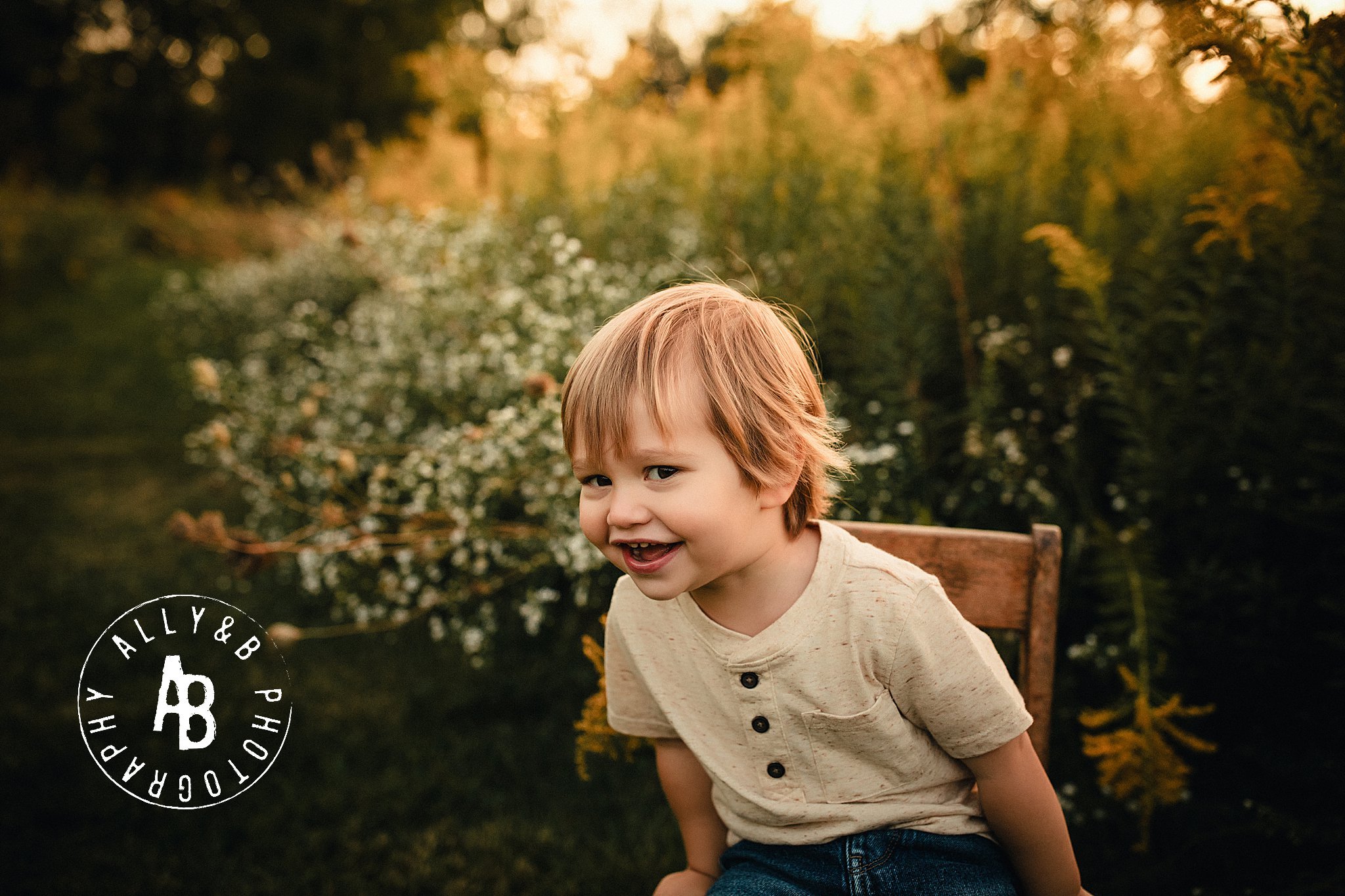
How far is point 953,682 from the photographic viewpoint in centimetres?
121

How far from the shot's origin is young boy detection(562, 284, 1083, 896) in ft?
3.94

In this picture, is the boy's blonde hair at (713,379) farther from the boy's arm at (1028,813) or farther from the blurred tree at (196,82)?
the blurred tree at (196,82)

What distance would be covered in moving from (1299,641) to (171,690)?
11.4 ft

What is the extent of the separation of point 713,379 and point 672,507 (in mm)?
189

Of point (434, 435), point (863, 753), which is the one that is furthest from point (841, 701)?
point (434, 435)

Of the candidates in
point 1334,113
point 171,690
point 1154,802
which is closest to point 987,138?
point 1334,113

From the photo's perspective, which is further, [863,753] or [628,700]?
[628,700]

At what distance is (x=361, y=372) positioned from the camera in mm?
4109

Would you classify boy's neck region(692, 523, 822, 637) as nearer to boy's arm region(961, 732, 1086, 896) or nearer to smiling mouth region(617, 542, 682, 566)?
smiling mouth region(617, 542, 682, 566)

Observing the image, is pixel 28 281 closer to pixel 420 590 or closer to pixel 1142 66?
pixel 420 590

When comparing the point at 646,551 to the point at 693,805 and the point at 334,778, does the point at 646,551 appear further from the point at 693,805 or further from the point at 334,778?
the point at 334,778

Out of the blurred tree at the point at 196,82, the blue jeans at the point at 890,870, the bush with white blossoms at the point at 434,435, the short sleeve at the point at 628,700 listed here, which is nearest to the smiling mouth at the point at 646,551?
the short sleeve at the point at 628,700

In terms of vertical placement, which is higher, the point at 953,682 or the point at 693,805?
the point at 953,682

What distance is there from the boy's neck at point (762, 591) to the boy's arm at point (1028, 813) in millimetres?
348
